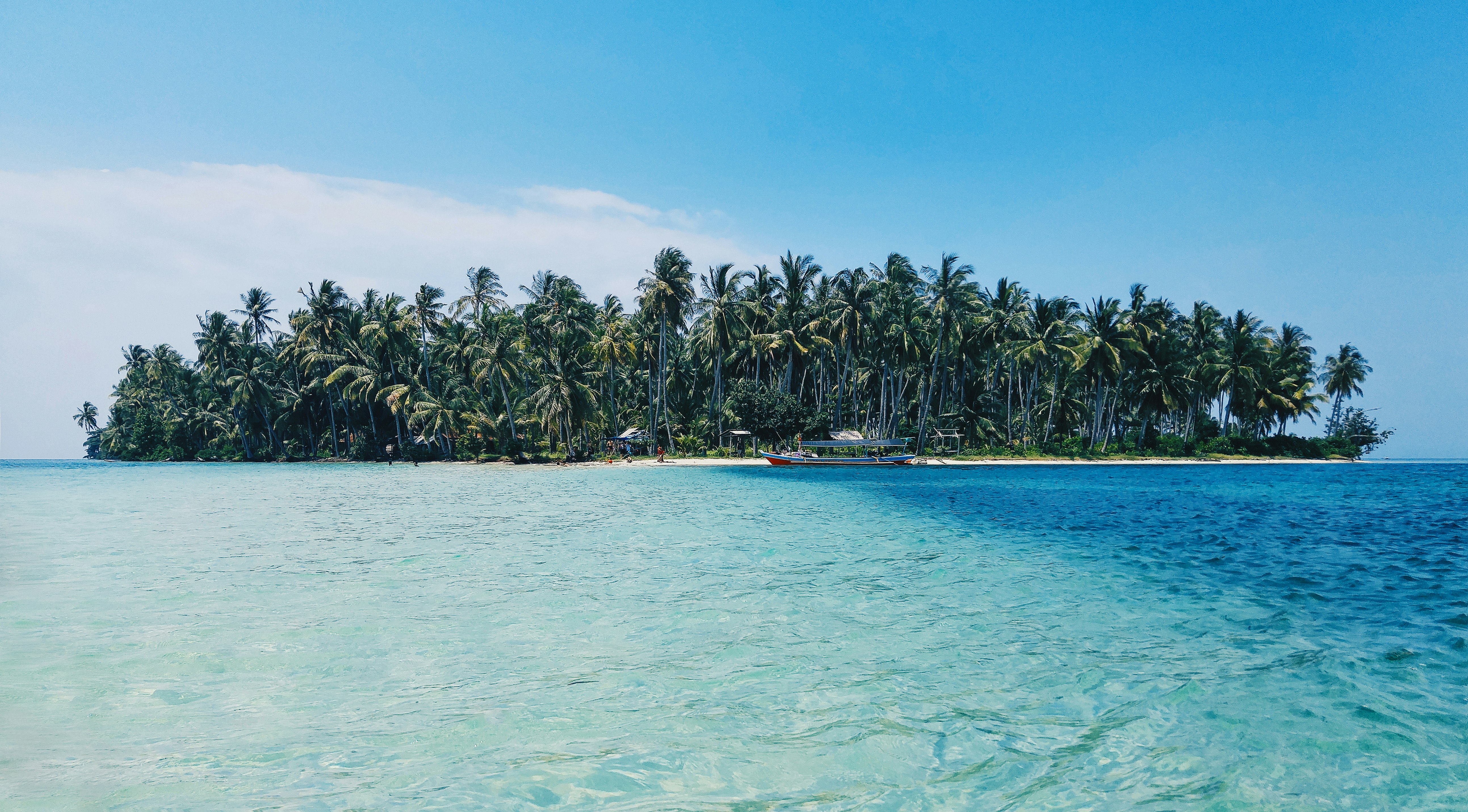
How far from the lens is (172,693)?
6.03 metres

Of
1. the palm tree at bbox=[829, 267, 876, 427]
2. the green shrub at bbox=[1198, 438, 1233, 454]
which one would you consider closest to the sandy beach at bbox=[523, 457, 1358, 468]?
the green shrub at bbox=[1198, 438, 1233, 454]

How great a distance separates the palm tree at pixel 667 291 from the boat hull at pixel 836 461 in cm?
1277

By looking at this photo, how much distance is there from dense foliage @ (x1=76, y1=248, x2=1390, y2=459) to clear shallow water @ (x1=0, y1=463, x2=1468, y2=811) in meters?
41.1

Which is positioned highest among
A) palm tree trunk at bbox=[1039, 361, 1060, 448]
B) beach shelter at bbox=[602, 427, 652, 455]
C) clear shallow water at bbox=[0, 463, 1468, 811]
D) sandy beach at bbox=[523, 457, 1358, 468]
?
palm tree trunk at bbox=[1039, 361, 1060, 448]

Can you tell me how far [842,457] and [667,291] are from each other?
19.3 metres

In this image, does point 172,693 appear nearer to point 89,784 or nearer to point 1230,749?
point 89,784

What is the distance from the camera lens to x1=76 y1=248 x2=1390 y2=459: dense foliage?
56188 millimetres

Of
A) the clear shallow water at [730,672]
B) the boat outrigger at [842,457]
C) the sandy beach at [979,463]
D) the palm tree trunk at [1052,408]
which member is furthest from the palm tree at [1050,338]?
the clear shallow water at [730,672]

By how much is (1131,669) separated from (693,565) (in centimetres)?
714

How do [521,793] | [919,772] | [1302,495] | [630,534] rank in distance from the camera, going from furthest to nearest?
[1302,495], [630,534], [919,772], [521,793]

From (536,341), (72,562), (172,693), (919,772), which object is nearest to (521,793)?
(919,772)

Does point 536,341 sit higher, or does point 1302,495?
point 536,341

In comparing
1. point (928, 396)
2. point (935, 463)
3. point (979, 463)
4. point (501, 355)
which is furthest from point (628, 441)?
point (979, 463)

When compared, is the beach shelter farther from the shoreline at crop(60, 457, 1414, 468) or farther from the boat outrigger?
the boat outrigger
